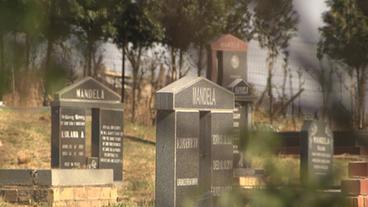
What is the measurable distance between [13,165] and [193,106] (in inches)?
241

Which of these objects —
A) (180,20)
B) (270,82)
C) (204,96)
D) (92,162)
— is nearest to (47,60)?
(180,20)

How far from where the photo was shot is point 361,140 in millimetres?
1542

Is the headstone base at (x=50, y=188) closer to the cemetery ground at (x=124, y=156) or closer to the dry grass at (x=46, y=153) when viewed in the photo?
the cemetery ground at (x=124, y=156)

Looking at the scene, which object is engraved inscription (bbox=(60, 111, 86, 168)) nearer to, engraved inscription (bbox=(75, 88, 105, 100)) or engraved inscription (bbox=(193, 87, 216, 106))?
engraved inscription (bbox=(75, 88, 105, 100))

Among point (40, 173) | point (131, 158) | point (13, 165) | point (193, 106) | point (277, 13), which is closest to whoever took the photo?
point (277, 13)

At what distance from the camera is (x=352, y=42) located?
1.36m

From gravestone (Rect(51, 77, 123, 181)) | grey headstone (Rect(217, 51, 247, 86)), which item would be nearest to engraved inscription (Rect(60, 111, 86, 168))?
gravestone (Rect(51, 77, 123, 181))

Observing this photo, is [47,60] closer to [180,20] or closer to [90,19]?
[90,19]

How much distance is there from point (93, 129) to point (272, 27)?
14.0 m

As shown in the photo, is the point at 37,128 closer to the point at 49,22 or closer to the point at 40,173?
the point at 40,173

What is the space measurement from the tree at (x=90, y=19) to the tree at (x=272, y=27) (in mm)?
271

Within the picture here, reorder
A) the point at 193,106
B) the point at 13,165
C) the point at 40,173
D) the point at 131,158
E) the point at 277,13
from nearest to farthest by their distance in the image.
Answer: the point at 277,13 → the point at 193,106 → the point at 40,173 → the point at 13,165 → the point at 131,158

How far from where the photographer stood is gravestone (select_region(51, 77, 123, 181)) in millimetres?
14266

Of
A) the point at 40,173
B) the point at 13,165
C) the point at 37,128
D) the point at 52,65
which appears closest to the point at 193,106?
the point at 40,173
